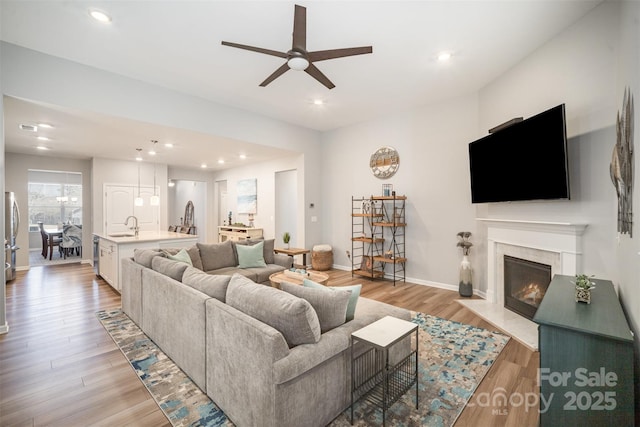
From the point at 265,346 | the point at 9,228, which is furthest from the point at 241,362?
the point at 9,228

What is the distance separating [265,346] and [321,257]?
479 centimetres

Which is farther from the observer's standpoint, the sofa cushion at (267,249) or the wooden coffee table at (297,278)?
the sofa cushion at (267,249)

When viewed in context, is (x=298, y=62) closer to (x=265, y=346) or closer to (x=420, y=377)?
(x=265, y=346)

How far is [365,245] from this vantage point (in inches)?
238

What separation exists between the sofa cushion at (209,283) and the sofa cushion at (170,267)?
21 cm

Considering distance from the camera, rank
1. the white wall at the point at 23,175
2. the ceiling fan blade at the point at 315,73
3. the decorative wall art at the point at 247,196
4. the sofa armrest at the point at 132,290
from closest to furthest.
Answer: the ceiling fan blade at the point at 315,73
the sofa armrest at the point at 132,290
the white wall at the point at 23,175
the decorative wall art at the point at 247,196

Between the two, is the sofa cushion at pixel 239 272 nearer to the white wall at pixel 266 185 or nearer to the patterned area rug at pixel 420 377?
the patterned area rug at pixel 420 377

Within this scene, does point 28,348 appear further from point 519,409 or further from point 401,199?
point 401,199

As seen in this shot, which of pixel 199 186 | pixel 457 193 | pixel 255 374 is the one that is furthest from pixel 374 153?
pixel 199 186

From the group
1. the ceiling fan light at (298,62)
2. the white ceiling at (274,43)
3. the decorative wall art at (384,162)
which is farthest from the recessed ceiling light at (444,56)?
the decorative wall art at (384,162)

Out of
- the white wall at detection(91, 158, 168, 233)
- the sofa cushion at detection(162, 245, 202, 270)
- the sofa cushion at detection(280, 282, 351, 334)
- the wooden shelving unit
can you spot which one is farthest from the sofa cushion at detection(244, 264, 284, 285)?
the white wall at detection(91, 158, 168, 233)

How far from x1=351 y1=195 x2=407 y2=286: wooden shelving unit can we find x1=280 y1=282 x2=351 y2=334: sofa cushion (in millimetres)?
3310

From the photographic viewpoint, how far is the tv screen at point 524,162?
2.85 m

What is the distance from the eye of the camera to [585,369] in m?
1.46
